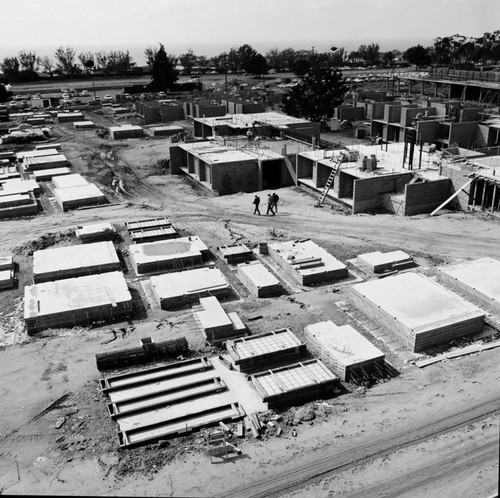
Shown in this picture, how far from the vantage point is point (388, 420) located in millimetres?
10773

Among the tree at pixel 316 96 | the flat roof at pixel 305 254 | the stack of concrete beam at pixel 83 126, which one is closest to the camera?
the flat roof at pixel 305 254

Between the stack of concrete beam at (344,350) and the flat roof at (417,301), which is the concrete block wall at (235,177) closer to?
the flat roof at (417,301)

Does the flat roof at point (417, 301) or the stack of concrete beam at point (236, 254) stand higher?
the flat roof at point (417, 301)

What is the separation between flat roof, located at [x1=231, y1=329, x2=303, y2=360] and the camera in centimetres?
1291

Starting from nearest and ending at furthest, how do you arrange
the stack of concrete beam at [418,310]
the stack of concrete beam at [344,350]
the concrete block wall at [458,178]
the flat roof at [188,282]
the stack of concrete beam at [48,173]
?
the stack of concrete beam at [344,350] < the stack of concrete beam at [418,310] < the flat roof at [188,282] < the concrete block wall at [458,178] < the stack of concrete beam at [48,173]

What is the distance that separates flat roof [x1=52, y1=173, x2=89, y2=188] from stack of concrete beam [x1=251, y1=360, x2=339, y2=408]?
2068 centimetres

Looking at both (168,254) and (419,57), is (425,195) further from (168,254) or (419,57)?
(419,57)

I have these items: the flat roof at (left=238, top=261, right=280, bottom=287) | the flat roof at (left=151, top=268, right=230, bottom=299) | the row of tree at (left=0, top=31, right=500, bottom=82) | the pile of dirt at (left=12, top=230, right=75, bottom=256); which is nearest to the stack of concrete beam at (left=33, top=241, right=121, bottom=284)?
the pile of dirt at (left=12, top=230, right=75, bottom=256)

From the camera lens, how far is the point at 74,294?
15.9 m

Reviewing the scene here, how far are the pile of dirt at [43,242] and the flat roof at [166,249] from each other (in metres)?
3.62

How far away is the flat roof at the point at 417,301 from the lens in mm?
13680

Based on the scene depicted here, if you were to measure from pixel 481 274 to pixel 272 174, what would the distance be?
15534mm

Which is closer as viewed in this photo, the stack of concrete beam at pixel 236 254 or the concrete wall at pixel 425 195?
the stack of concrete beam at pixel 236 254

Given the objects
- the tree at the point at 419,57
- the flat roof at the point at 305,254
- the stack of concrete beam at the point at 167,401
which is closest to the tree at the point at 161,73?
the tree at the point at 419,57
